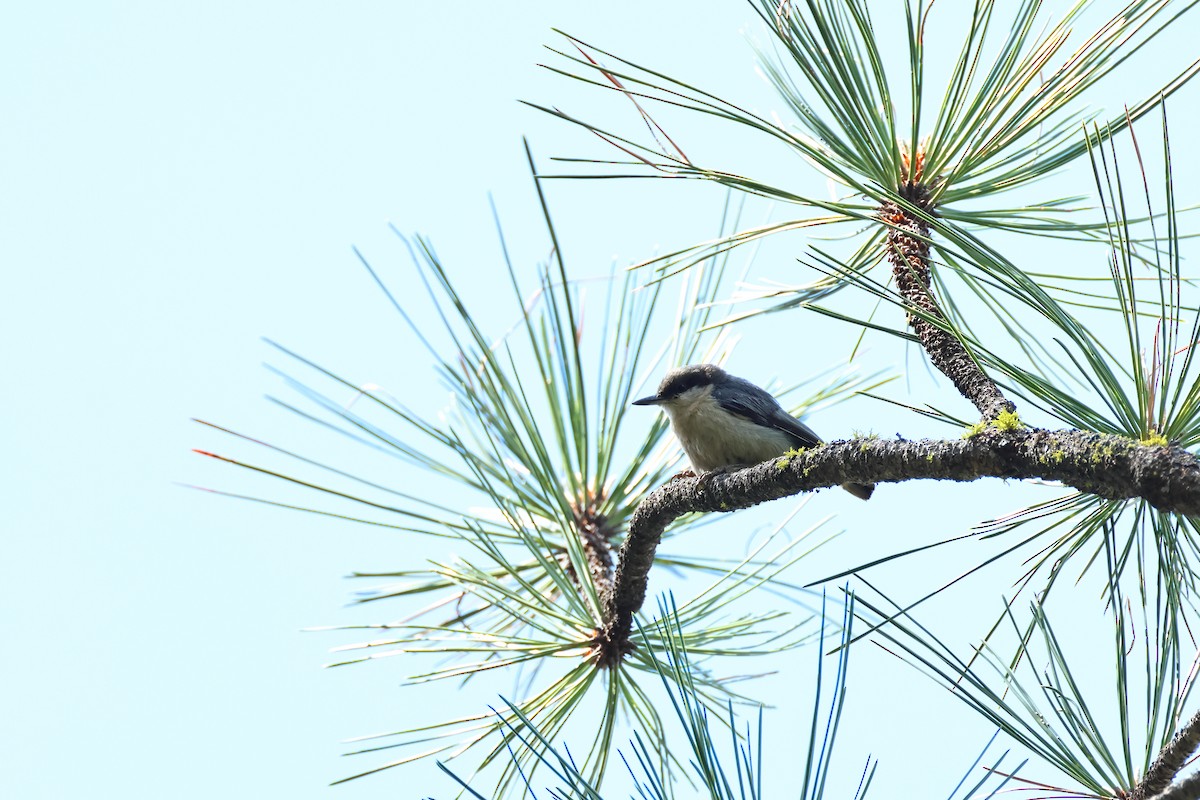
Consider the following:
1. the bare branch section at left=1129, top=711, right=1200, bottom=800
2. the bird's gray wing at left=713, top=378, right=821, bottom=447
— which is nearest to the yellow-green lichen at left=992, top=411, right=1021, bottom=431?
the bare branch section at left=1129, top=711, right=1200, bottom=800

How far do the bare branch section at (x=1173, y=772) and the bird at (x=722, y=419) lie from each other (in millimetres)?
1950

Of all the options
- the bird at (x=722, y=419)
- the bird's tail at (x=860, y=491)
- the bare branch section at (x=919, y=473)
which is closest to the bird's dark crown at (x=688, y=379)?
the bird at (x=722, y=419)

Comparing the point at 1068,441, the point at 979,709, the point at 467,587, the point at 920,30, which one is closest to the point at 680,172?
the point at 920,30

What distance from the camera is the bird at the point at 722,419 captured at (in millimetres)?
3873

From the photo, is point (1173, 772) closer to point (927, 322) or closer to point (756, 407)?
point (927, 322)

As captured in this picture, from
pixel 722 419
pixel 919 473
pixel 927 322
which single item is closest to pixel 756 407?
Answer: pixel 722 419

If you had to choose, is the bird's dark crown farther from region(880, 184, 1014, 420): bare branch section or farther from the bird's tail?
region(880, 184, 1014, 420): bare branch section

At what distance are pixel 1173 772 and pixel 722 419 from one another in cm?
226

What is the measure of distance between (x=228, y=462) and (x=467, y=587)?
808mm

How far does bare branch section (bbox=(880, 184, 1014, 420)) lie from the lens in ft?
6.60

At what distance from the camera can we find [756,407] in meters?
4.09

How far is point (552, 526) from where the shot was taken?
3.39 m

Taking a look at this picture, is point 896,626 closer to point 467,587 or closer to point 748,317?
point 748,317

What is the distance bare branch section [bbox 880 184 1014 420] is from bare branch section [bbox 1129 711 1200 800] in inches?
24.5
